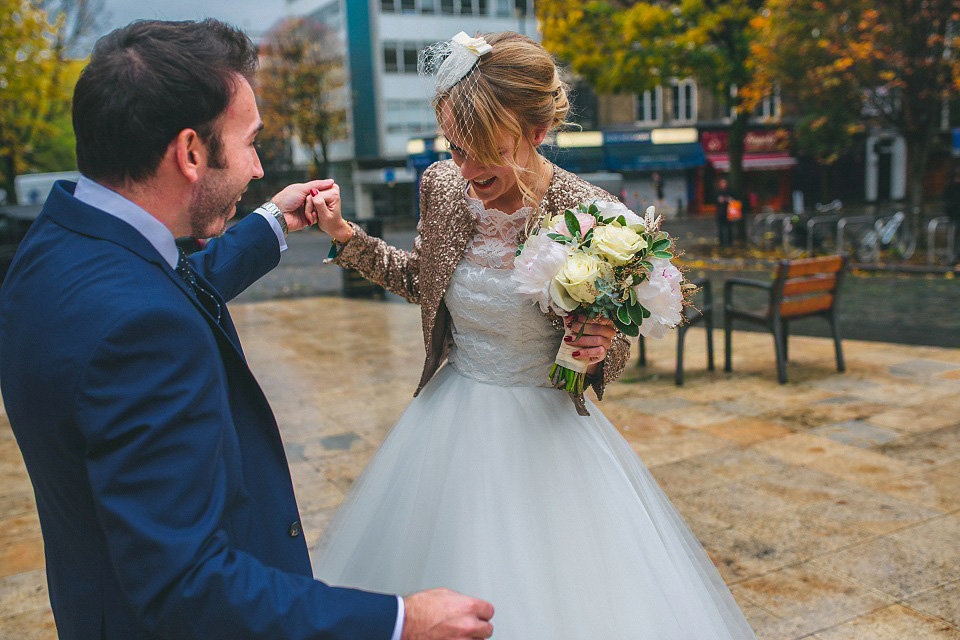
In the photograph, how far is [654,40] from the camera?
61.3 ft

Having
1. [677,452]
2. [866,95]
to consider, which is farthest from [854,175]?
[677,452]

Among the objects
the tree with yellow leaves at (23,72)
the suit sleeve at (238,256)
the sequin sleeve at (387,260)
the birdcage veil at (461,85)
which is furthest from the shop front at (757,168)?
the suit sleeve at (238,256)

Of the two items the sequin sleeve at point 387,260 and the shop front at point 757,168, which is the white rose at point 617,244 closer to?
the sequin sleeve at point 387,260

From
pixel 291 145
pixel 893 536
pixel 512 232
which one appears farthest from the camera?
pixel 291 145

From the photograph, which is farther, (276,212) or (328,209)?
(328,209)

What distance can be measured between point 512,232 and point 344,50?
44240mm

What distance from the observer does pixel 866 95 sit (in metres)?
16.9

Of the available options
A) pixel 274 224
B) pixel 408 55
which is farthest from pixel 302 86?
pixel 274 224

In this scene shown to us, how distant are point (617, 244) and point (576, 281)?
14 centimetres

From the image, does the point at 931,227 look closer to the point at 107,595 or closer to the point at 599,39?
the point at 599,39

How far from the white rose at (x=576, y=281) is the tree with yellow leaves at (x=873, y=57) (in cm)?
1626

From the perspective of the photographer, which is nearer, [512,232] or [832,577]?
[512,232]

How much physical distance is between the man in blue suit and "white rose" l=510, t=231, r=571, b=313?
838 millimetres

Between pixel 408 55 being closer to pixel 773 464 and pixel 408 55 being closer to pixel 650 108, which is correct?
pixel 650 108
